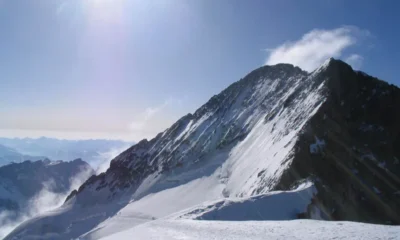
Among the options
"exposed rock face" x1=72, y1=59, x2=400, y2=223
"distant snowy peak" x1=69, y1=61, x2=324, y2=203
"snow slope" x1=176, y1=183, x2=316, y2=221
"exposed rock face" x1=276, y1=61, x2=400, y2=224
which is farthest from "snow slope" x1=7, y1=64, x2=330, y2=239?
"snow slope" x1=176, y1=183, x2=316, y2=221

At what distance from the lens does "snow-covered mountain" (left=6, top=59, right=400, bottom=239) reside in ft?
101

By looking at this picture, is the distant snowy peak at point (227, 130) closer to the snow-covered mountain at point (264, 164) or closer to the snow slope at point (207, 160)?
the snow slope at point (207, 160)

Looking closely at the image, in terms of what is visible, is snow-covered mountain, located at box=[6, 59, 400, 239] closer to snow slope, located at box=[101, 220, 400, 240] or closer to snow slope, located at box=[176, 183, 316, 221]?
snow slope, located at box=[176, 183, 316, 221]

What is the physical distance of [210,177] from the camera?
73125 millimetres

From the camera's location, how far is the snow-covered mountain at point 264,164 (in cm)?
3078

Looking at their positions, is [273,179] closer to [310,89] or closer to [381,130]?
[381,130]

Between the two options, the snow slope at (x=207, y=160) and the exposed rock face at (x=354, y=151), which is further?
the snow slope at (x=207, y=160)

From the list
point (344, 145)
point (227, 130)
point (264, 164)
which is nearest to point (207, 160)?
point (227, 130)

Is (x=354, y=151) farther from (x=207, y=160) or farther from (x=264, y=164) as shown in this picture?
(x=207, y=160)

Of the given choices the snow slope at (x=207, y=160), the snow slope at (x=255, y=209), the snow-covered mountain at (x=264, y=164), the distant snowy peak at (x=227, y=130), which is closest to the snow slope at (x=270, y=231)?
the snow-covered mountain at (x=264, y=164)

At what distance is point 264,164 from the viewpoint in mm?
47719

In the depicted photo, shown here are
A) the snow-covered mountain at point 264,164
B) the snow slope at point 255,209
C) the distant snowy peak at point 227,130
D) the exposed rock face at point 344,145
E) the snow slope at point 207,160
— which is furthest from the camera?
the distant snowy peak at point 227,130

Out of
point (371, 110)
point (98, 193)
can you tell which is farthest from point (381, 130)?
point (98, 193)

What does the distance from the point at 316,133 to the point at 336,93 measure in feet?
38.9
